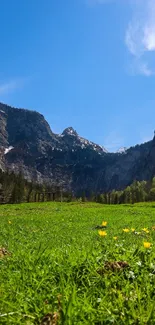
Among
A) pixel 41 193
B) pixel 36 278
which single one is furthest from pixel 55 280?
pixel 41 193

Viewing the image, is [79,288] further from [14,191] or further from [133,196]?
[133,196]

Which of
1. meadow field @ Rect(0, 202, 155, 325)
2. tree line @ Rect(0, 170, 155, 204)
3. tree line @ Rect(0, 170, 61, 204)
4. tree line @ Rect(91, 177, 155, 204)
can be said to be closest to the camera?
meadow field @ Rect(0, 202, 155, 325)

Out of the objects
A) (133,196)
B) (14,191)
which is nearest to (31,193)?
(14,191)

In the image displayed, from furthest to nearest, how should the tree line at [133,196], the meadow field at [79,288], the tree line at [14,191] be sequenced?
the tree line at [133,196], the tree line at [14,191], the meadow field at [79,288]

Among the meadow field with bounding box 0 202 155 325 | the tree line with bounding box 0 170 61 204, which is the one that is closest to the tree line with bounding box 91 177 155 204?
the tree line with bounding box 0 170 61 204

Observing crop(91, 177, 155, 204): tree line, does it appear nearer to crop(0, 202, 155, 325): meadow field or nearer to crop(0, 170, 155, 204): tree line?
crop(0, 170, 155, 204): tree line

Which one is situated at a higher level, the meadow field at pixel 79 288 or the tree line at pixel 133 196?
the tree line at pixel 133 196

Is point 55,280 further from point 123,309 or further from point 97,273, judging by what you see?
point 123,309

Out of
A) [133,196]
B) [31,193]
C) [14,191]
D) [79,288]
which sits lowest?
[79,288]

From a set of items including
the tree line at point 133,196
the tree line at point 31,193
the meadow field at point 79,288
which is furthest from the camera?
the tree line at point 133,196

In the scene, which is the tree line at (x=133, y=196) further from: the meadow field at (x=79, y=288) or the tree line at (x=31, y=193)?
the meadow field at (x=79, y=288)

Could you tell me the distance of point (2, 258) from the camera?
16.3ft

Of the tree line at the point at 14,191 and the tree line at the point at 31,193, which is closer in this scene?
the tree line at the point at 14,191

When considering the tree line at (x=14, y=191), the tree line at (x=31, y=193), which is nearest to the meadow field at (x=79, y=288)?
the tree line at (x=31, y=193)
